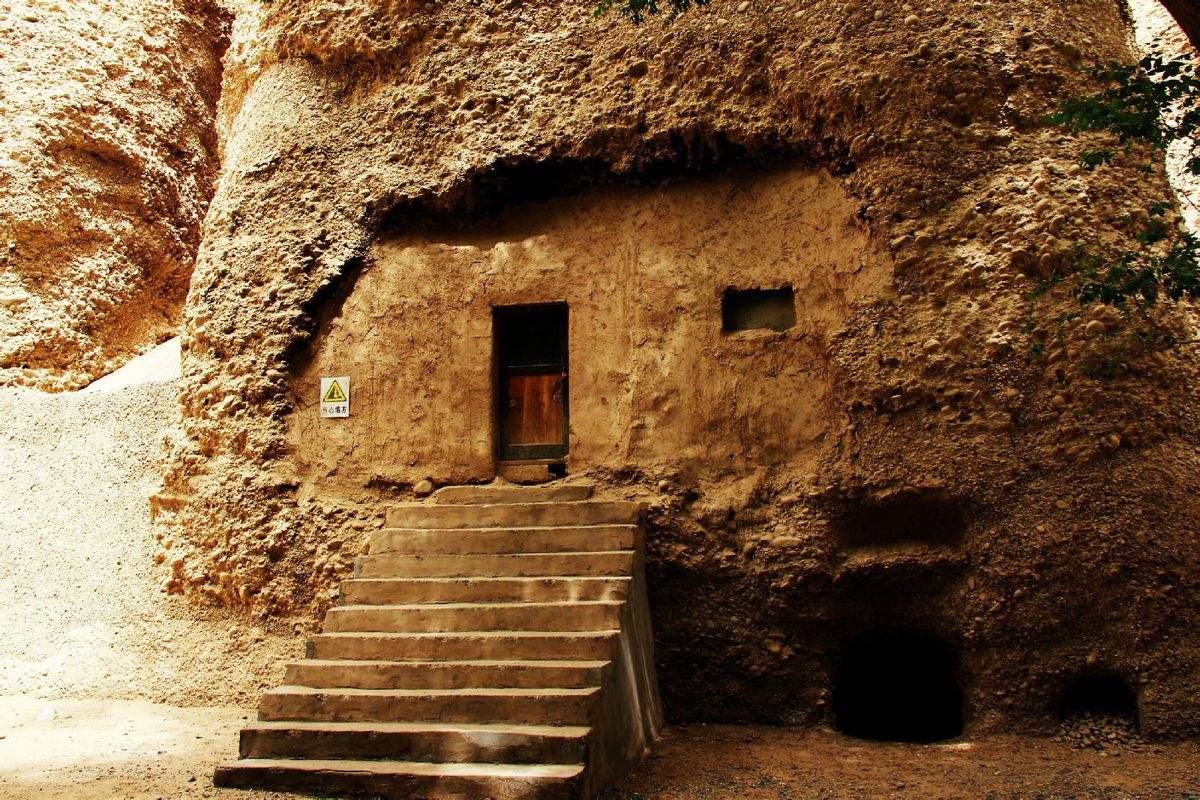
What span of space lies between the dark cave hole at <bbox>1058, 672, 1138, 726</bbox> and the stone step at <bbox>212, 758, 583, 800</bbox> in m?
3.39

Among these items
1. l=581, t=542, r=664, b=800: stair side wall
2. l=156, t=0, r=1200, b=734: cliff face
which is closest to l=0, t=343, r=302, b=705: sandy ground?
l=156, t=0, r=1200, b=734: cliff face

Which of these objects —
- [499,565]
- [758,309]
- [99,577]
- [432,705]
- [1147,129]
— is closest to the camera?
[1147,129]

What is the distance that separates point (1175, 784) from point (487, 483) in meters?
4.88

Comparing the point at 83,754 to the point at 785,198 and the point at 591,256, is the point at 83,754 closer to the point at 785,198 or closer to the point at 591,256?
the point at 591,256

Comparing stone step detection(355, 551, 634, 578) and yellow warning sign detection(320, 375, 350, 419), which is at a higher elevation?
yellow warning sign detection(320, 375, 350, 419)

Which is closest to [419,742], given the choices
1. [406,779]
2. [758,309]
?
[406,779]

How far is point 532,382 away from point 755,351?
1888mm

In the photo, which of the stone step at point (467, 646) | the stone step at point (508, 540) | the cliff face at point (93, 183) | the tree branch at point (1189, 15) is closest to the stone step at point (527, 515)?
the stone step at point (508, 540)

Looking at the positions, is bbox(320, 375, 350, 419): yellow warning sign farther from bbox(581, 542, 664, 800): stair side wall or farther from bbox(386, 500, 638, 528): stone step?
bbox(581, 542, 664, 800): stair side wall

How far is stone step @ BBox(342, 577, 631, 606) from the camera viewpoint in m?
5.66

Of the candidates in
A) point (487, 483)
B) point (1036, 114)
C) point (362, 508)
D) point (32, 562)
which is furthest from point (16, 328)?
point (1036, 114)

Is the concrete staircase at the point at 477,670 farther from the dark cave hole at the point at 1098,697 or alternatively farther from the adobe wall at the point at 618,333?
the dark cave hole at the point at 1098,697

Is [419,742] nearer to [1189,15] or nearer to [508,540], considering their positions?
[508,540]

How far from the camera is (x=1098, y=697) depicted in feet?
19.2
